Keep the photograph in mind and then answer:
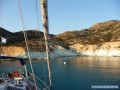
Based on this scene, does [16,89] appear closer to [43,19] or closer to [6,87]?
[6,87]

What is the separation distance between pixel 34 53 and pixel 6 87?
547 ft

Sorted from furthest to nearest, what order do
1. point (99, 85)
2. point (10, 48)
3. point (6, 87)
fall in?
1. point (10, 48)
2. point (99, 85)
3. point (6, 87)

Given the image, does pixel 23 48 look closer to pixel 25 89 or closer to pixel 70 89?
pixel 70 89

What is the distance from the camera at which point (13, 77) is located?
68.0 ft

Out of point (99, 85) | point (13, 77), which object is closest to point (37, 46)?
point (99, 85)

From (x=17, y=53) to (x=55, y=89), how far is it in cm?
12809

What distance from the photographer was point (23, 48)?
583ft

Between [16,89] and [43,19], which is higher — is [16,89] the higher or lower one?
the lower one

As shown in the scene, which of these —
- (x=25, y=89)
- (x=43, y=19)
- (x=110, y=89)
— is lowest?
(x=110, y=89)

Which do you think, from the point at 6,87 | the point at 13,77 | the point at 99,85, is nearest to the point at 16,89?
the point at 6,87

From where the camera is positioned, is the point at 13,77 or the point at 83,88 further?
the point at 83,88

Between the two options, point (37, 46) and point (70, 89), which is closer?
point (70, 89)

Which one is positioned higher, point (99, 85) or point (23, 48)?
point (23, 48)

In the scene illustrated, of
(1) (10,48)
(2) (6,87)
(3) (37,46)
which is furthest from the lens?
(3) (37,46)
